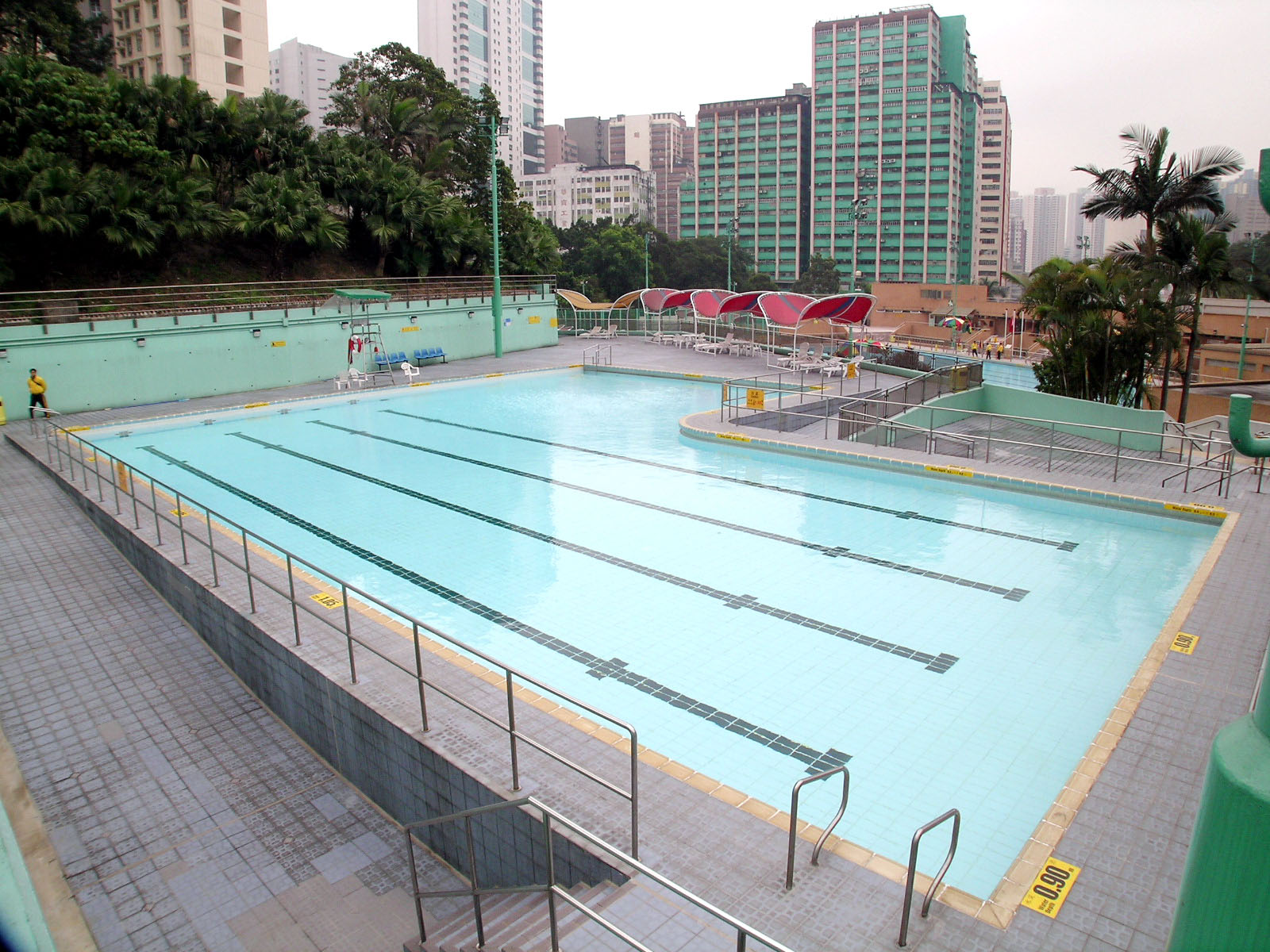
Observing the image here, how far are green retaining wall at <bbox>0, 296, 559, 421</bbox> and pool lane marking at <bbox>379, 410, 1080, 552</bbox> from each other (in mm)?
6582

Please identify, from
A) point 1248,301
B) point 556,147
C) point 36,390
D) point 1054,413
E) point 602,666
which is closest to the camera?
point 602,666

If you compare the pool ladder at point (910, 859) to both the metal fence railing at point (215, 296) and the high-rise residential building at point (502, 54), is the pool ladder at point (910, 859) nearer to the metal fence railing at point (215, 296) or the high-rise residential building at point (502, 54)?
the metal fence railing at point (215, 296)

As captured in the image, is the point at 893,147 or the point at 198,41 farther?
the point at 893,147

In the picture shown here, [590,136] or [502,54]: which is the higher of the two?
[502,54]

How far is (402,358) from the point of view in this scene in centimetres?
2466

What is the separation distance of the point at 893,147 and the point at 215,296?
104888 millimetres

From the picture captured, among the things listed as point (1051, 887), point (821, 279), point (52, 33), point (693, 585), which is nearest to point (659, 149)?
point (821, 279)

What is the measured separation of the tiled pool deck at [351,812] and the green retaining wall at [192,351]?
12.0m

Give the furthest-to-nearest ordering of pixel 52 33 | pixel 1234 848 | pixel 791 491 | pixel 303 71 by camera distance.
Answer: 1. pixel 303 71
2. pixel 52 33
3. pixel 791 491
4. pixel 1234 848

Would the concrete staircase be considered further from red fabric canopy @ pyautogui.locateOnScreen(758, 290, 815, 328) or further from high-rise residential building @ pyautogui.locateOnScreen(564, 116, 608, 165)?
high-rise residential building @ pyautogui.locateOnScreen(564, 116, 608, 165)

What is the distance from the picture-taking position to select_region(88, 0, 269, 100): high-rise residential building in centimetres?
4294

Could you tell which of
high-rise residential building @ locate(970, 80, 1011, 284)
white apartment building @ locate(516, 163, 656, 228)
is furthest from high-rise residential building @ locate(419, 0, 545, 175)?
high-rise residential building @ locate(970, 80, 1011, 284)

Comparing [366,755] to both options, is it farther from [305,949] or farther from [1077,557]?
[1077,557]

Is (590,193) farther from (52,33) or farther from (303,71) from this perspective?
(52,33)
